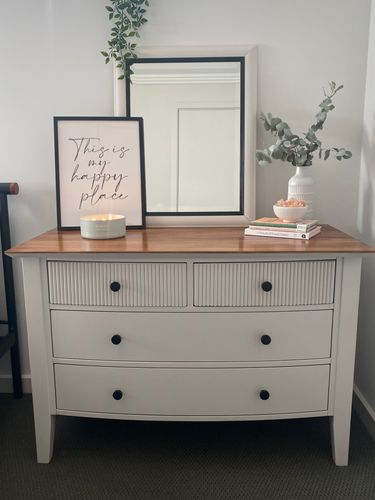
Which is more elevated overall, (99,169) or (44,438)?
(99,169)

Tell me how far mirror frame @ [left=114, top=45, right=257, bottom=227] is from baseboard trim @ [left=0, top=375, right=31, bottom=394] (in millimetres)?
965

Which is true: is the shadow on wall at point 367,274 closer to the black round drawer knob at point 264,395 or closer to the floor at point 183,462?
the floor at point 183,462

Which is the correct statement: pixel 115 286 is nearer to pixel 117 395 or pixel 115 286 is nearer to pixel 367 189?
pixel 117 395

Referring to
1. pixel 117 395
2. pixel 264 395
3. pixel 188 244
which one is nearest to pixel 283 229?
pixel 188 244

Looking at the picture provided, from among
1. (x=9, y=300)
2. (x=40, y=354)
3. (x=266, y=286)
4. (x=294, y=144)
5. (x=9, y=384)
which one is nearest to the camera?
(x=266, y=286)

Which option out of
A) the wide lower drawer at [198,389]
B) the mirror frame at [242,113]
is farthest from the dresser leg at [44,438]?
the mirror frame at [242,113]

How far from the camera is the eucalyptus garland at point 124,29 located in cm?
173

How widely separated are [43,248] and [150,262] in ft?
1.18

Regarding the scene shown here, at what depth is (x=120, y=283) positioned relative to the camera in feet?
4.78

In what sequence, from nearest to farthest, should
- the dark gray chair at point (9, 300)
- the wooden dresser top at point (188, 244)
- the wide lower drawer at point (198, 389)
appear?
the wooden dresser top at point (188, 244), the wide lower drawer at point (198, 389), the dark gray chair at point (9, 300)

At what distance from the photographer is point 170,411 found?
5.03 ft

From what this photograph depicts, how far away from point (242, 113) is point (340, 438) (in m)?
1.30

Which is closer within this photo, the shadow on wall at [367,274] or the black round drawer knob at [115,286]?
the black round drawer knob at [115,286]

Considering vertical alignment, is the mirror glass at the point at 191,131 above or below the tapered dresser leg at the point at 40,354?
above
